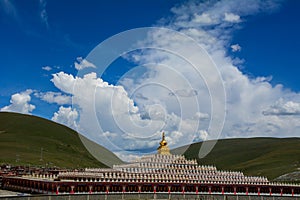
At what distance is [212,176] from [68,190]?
93.3 feet

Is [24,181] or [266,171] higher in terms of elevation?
[266,171]

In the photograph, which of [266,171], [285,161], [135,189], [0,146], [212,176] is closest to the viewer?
[135,189]

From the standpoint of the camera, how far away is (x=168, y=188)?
6950 centimetres

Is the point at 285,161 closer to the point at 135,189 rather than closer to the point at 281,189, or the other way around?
the point at 281,189

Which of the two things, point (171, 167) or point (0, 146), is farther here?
point (0, 146)

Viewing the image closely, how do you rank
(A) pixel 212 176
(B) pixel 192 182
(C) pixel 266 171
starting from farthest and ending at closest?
(C) pixel 266 171, (A) pixel 212 176, (B) pixel 192 182

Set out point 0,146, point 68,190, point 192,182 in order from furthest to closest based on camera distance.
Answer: point 0,146
point 192,182
point 68,190

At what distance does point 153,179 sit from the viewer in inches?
2763

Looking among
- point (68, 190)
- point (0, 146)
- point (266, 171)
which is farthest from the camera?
point (0, 146)

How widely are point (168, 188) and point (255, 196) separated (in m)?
14.0

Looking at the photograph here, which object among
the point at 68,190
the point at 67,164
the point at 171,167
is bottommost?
the point at 68,190

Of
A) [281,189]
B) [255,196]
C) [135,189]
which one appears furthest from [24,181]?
[281,189]

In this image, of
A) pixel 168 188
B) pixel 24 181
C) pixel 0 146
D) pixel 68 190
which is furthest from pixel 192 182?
pixel 0 146

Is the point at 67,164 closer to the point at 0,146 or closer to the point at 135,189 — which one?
the point at 0,146
